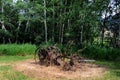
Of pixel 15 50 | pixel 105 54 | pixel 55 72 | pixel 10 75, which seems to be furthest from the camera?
pixel 15 50

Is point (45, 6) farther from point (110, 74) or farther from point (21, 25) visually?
point (110, 74)

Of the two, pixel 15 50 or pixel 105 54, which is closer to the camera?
pixel 105 54

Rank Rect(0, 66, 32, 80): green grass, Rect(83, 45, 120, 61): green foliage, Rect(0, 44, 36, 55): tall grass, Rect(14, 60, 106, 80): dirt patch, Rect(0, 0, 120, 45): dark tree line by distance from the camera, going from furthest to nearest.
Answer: Rect(0, 0, 120, 45): dark tree line, Rect(0, 44, 36, 55): tall grass, Rect(83, 45, 120, 61): green foliage, Rect(14, 60, 106, 80): dirt patch, Rect(0, 66, 32, 80): green grass

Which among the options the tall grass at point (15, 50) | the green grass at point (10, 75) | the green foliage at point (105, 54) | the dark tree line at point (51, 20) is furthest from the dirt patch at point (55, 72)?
the dark tree line at point (51, 20)

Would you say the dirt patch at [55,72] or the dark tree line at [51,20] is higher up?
the dark tree line at [51,20]

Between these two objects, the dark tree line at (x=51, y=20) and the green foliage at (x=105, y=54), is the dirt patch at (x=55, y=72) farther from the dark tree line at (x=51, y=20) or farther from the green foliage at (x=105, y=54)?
the dark tree line at (x=51, y=20)

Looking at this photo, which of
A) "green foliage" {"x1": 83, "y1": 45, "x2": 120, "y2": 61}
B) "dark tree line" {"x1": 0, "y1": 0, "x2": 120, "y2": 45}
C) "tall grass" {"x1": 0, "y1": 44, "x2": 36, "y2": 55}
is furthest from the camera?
"dark tree line" {"x1": 0, "y1": 0, "x2": 120, "y2": 45}

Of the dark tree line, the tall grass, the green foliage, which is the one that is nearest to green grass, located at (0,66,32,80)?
the tall grass

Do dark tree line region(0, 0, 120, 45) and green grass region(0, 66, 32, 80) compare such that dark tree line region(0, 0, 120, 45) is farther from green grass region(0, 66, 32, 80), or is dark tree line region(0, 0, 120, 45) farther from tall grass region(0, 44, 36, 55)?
green grass region(0, 66, 32, 80)

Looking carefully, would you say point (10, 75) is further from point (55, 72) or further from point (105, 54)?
point (105, 54)

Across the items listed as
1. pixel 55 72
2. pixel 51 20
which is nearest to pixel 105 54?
pixel 51 20

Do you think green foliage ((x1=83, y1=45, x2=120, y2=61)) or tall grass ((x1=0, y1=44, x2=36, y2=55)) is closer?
green foliage ((x1=83, y1=45, x2=120, y2=61))

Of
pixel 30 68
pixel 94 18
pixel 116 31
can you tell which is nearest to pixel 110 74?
pixel 30 68

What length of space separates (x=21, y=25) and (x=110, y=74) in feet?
56.5
